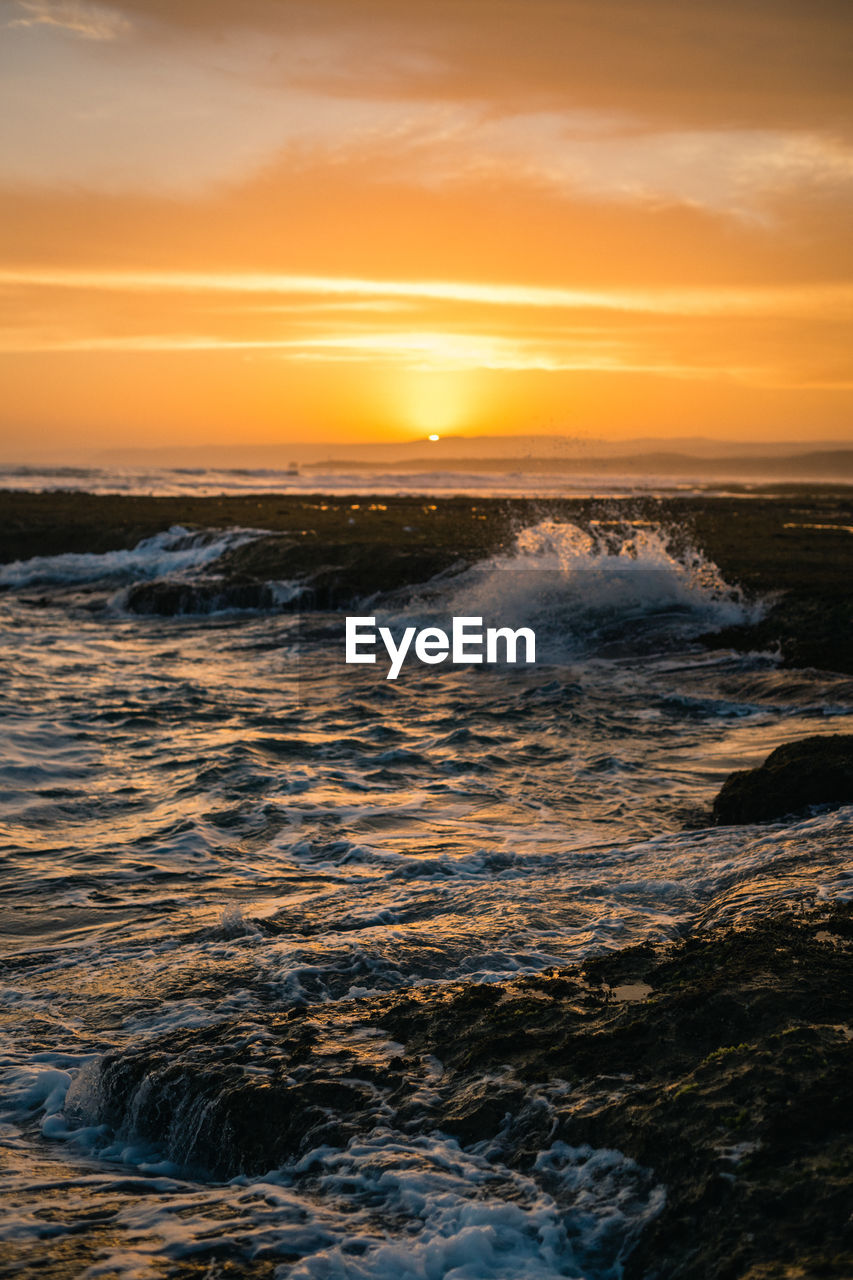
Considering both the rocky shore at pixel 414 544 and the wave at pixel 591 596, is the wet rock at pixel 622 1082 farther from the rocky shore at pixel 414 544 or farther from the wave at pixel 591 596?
the wave at pixel 591 596

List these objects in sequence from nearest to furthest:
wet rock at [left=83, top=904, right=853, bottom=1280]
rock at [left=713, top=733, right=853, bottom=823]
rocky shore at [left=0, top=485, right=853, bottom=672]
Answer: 1. wet rock at [left=83, top=904, right=853, bottom=1280]
2. rock at [left=713, top=733, right=853, bottom=823]
3. rocky shore at [left=0, top=485, right=853, bottom=672]

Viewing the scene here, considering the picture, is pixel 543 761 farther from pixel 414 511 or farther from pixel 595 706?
pixel 414 511

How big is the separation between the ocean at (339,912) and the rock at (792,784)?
213mm

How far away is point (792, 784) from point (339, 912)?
3891 millimetres

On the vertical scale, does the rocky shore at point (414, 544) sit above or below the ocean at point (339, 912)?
above

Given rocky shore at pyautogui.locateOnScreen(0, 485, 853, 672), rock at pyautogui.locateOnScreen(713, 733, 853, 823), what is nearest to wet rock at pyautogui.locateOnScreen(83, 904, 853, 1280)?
rock at pyautogui.locateOnScreen(713, 733, 853, 823)

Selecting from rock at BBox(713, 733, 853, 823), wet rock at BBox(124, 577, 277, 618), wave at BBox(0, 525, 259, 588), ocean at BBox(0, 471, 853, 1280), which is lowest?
ocean at BBox(0, 471, 853, 1280)

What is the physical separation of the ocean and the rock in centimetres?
21

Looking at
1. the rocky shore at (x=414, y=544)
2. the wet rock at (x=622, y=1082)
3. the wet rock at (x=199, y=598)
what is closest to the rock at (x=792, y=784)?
the wet rock at (x=622, y=1082)

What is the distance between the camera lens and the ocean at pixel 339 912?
3916mm

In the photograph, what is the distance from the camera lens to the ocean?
12.8ft

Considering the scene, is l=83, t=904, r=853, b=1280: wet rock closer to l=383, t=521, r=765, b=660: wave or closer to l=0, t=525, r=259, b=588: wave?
l=383, t=521, r=765, b=660: wave

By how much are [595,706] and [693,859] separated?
20.6 ft

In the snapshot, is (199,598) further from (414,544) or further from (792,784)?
(792,784)
